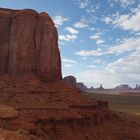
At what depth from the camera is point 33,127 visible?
39000mm

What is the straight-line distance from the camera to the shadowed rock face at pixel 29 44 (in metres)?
54.3

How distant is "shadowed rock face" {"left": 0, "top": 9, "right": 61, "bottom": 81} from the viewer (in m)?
54.3

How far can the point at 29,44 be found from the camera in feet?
181

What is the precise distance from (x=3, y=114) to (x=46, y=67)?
19.2 meters

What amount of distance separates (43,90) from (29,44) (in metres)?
8.85

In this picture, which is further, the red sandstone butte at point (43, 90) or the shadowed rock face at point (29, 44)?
the shadowed rock face at point (29, 44)

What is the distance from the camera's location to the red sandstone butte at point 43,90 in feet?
146

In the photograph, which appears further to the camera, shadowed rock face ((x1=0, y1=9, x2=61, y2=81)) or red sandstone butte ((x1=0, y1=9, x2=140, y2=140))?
shadowed rock face ((x1=0, y1=9, x2=61, y2=81))

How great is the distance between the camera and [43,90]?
1991 inches

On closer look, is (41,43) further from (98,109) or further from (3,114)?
(3,114)

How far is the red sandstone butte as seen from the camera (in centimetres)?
4456

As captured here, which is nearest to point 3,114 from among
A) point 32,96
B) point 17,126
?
point 17,126

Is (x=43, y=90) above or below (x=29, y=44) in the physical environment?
below

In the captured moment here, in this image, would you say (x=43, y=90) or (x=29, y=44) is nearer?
(x=43, y=90)
